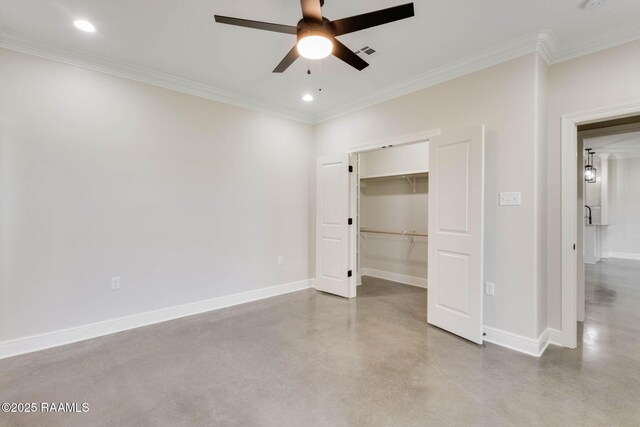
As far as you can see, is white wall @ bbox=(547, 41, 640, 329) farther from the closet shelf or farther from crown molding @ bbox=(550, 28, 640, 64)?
the closet shelf

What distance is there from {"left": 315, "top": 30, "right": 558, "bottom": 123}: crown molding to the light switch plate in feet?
4.29

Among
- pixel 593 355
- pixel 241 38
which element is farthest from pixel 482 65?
pixel 593 355

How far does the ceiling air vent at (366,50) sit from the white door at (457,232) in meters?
1.14

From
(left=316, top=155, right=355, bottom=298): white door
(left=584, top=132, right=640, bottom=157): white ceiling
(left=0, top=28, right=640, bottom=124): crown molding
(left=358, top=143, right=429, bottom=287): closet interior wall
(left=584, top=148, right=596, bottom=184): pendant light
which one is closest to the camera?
(left=0, top=28, right=640, bottom=124): crown molding

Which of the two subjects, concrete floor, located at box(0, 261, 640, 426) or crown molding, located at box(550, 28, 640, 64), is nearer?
concrete floor, located at box(0, 261, 640, 426)

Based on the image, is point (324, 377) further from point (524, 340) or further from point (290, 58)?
point (290, 58)

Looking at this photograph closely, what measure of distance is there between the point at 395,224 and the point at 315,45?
3.97m

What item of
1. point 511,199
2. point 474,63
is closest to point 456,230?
point 511,199

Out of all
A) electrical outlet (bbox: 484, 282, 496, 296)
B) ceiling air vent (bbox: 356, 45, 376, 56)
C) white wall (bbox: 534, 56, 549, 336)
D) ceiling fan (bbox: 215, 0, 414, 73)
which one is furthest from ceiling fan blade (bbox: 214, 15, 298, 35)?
electrical outlet (bbox: 484, 282, 496, 296)

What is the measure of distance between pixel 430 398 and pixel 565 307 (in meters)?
1.76

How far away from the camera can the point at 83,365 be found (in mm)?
2520

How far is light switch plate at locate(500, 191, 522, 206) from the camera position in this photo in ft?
9.14

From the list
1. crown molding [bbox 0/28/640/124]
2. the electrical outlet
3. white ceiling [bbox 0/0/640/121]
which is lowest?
the electrical outlet

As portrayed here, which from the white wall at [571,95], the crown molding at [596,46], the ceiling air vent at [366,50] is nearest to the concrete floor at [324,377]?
the white wall at [571,95]
